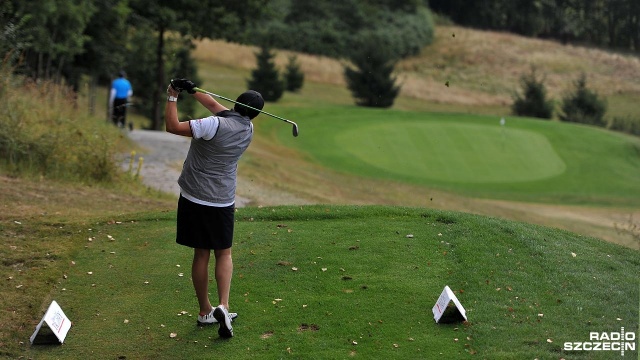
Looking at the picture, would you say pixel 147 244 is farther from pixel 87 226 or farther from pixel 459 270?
pixel 459 270

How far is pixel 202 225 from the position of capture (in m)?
6.78

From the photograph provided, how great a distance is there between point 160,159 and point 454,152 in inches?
459

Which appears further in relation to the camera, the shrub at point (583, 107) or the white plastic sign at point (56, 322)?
the shrub at point (583, 107)

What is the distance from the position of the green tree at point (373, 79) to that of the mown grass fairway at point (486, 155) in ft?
40.9

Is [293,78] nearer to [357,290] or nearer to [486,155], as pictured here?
[486,155]

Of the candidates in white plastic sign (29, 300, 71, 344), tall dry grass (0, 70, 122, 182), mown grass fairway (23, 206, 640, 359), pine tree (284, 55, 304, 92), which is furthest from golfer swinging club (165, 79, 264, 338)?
pine tree (284, 55, 304, 92)

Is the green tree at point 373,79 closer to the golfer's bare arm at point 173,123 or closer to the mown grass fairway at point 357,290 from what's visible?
the mown grass fairway at point 357,290

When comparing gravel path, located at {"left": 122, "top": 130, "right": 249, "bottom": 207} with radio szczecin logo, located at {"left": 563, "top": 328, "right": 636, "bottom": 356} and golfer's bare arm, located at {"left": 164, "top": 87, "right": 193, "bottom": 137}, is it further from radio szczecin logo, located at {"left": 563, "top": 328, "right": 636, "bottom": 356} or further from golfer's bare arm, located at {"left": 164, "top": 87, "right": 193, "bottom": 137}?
radio szczecin logo, located at {"left": 563, "top": 328, "right": 636, "bottom": 356}

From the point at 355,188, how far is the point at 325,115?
14.2m

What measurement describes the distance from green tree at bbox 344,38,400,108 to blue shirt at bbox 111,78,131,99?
2452 cm

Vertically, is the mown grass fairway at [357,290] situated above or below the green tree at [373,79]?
above

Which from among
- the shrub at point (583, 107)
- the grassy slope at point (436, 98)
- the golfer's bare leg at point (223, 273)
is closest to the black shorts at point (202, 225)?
the golfer's bare leg at point (223, 273)

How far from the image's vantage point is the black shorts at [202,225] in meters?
6.77

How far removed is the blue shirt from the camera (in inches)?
883
